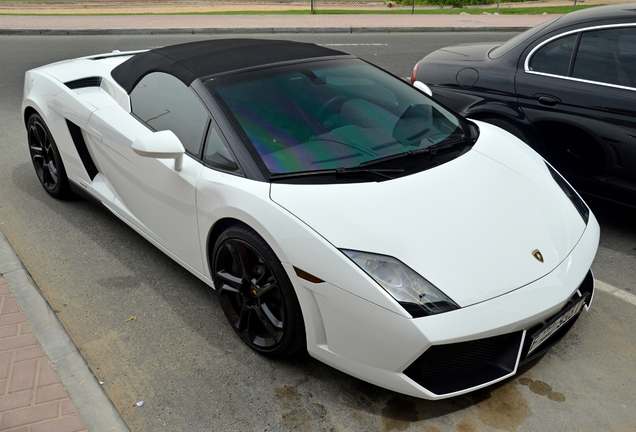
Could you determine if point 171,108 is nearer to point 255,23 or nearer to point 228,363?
point 228,363

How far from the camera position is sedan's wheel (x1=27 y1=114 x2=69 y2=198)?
14.9 feet

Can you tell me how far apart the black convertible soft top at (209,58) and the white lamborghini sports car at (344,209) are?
18 mm

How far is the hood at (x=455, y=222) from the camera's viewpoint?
8.15 feet

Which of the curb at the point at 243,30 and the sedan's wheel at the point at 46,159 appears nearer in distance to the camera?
the sedan's wheel at the point at 46,159

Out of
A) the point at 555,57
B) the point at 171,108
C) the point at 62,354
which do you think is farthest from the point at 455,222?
the point at 555,57

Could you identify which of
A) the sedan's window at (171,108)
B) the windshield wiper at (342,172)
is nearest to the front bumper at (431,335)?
the windshield wiper at (342,172)

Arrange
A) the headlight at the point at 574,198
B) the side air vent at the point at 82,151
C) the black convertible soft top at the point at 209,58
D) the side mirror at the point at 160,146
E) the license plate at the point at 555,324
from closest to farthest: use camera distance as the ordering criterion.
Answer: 1. the license plate at the point at 555,324
2. the side mirror at the point at 160,146
3. the headlight at the point at 574,198
4. the black convertible soft top at the point at 209,58
5. the side air vent at the point at 82,151

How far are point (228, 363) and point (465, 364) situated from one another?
4.08 feet

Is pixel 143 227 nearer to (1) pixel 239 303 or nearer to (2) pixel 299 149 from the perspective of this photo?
(1) pixel 239 303

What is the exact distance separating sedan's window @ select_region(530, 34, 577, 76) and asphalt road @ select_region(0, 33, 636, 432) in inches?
41.0

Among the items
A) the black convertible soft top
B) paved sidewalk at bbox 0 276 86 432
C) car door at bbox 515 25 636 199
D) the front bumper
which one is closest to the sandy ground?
the black convertible soft top

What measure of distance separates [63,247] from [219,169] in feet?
6.11

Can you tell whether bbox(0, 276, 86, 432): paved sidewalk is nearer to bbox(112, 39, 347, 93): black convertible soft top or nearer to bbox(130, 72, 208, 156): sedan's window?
bbox(130, 72, 208, 156): sedan's window

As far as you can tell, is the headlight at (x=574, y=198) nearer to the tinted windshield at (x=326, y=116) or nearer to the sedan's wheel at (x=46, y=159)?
the tinted windshield at (x=326, y=116)
